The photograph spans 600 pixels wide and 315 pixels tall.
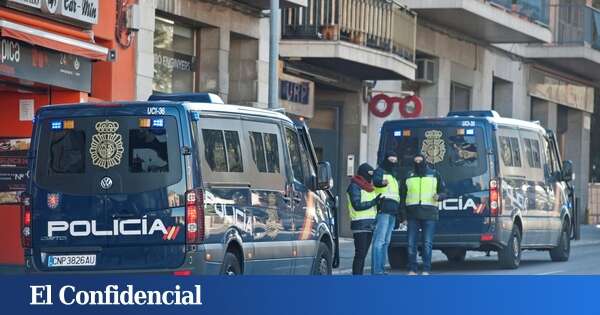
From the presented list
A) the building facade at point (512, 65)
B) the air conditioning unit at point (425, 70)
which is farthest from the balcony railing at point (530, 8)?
the air conditioning unit at point (425, 70)

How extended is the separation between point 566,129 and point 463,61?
11489 millimetres

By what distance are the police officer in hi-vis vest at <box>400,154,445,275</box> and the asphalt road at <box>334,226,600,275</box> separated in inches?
36.1

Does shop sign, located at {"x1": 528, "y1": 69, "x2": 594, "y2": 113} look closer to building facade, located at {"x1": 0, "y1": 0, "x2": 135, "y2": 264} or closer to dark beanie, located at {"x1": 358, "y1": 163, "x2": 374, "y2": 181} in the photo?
building facade, located at {"x1": 0, "y1": 0, "x2": 135, "y2": 264}

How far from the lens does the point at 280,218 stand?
16.5 meters

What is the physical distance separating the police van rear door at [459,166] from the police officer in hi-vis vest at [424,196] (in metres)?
1.45

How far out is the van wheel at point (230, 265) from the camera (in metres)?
14.9

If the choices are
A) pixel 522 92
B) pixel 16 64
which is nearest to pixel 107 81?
pixel 16 64

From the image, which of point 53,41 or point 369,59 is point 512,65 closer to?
point 369,59

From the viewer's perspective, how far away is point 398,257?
82.2 feet

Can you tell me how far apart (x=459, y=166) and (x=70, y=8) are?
20.0 ft

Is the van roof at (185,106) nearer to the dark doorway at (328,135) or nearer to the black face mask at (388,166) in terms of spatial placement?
the black face mask at (388,166)

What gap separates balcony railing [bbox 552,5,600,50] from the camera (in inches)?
1720

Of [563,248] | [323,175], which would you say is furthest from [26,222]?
[563,248]

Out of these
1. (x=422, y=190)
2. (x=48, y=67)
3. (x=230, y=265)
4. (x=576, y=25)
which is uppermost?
(x=576, y=25)
